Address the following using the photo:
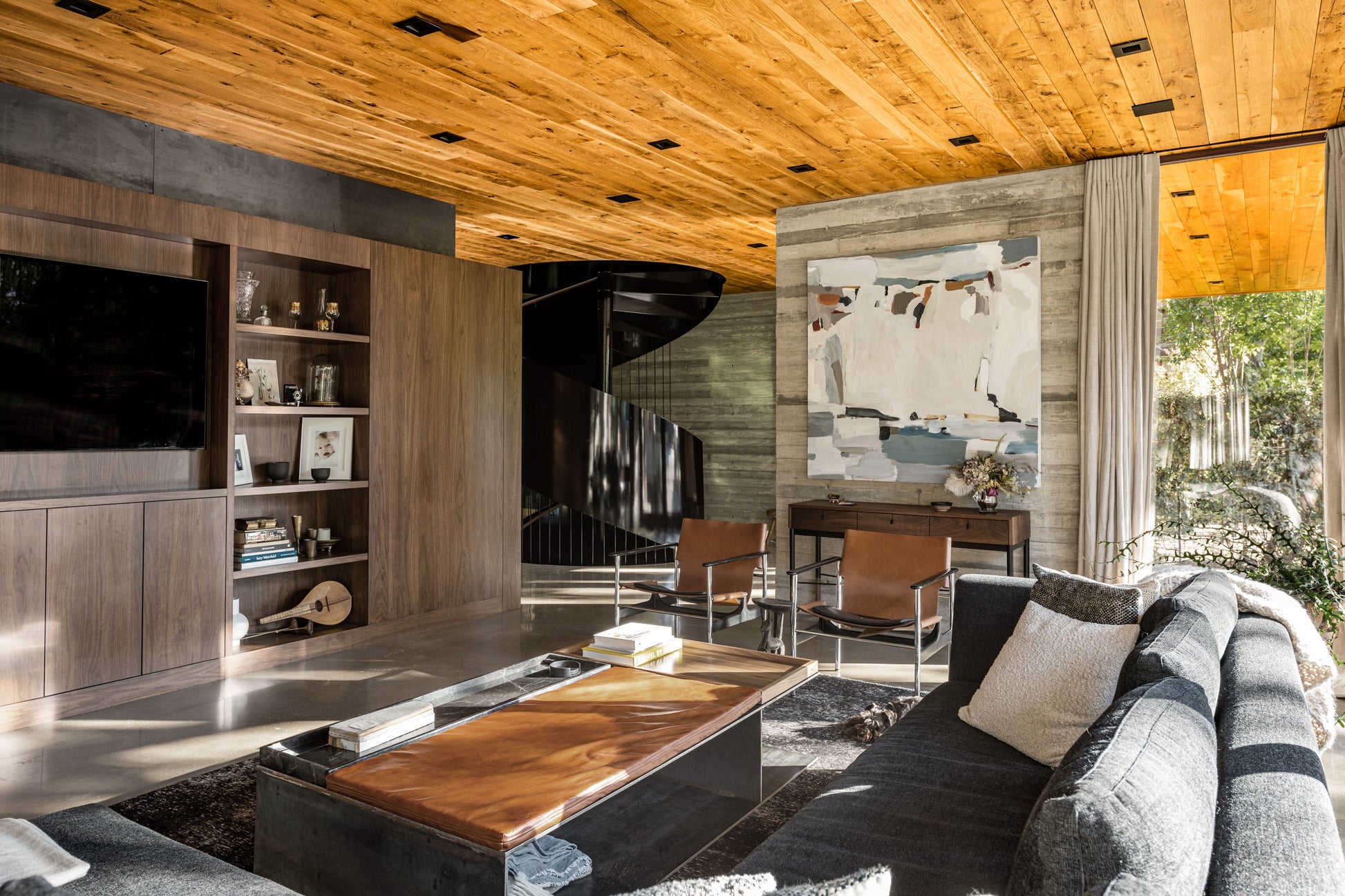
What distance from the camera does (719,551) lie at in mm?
5242

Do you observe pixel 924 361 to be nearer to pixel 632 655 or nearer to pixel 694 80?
pixel 694 80

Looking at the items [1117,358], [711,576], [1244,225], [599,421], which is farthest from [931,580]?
[599,421]

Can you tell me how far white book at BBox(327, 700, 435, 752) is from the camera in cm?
244

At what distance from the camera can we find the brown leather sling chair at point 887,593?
164 inches

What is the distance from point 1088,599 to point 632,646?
5.24 ft

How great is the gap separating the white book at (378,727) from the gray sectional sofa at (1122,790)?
1119 millimetres

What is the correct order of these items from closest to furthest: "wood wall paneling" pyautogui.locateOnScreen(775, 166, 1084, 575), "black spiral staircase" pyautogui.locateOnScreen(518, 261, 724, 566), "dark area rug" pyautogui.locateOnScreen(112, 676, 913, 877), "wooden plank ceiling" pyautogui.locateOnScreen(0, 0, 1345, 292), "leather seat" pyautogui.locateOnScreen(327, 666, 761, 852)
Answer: "leather seat" pyautogui.locateOnScreen(327, 666, 761, 852), "dark area rug" pyautogui.locateOnScreen(112, 676, 913, 877), "wooden plank ceiling" pyautogui.locateOnScreen(0, 0, 1345, 292), "wood wall paneling" pyautogui.locateOnScreen(775, 166, 1084, 575), "black spiral staircase" pyautogui.locateOnScreen(518, 261, 724, 566)

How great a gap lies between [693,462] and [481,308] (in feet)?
10.8

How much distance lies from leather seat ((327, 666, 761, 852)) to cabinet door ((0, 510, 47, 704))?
8.73 feet

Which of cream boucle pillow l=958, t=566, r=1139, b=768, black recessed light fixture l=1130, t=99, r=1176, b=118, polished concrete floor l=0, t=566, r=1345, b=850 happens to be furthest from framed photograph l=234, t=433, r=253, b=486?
black recessed light fixture l=1130, t=99, r=1176, b=118

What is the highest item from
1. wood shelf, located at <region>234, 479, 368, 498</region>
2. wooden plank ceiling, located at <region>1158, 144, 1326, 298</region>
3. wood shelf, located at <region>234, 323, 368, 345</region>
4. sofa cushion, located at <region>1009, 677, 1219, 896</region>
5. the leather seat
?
wooden plank ceiling, located at <region>1158, 144, 1326, 298</region>

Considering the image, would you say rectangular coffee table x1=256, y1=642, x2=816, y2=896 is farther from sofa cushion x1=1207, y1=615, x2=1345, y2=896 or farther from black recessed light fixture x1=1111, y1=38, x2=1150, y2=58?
black recessed light fixture x1=1111, y1=38, x2=1150, y2=58

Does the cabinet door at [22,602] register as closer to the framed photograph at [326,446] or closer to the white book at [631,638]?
the framed photograph at [326,446]

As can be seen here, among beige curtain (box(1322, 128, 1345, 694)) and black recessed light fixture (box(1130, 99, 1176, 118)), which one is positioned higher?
black recessed light fixture (box(1130, 99, 1176, 118))
